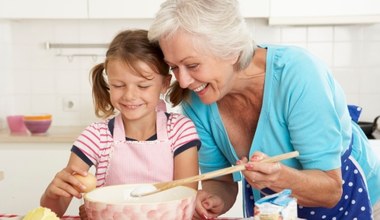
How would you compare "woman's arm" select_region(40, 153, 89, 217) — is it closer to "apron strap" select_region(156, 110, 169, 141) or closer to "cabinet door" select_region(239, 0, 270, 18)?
"apron strap" select_region(156, 110, 169, 141)

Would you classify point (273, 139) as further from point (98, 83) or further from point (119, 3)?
point (119, 3)

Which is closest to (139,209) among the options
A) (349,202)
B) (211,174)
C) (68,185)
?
(211,174)

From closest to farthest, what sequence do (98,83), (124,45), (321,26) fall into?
(124,45)
(98,83)
(321,26)

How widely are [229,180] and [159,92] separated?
32 cm

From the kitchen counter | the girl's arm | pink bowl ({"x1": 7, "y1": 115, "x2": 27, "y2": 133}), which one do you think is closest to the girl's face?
the girl's arm

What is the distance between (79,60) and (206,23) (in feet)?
6.07

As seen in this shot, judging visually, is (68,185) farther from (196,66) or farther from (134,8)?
(134,8)

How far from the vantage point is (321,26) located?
2.89 metres

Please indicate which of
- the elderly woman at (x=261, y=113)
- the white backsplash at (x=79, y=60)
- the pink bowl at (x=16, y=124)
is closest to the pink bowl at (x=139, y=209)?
the elderly woman at (x=261, y=113)

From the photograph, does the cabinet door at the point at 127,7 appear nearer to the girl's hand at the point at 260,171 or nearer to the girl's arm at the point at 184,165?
the girl's arm at the point at 184,165

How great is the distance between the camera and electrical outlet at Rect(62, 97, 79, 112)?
2990 millimetres

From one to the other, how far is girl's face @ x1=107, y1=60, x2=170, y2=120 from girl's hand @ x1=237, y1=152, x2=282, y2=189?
13.5 inches

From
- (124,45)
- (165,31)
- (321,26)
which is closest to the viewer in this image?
(165,31)

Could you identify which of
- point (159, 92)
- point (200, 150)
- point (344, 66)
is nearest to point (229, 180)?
point (200, 150)
